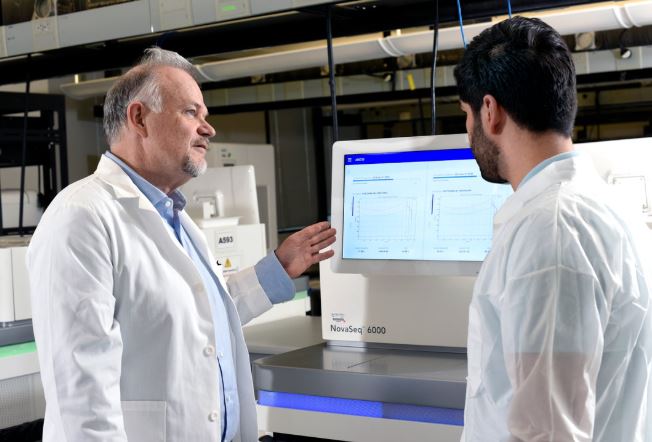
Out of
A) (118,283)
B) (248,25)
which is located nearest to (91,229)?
(118,283)

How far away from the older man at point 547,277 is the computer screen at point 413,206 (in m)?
0.84

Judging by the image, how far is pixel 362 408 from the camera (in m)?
2.24

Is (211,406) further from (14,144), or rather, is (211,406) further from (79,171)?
(79,171)

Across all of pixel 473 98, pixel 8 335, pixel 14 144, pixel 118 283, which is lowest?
pixel 8 335

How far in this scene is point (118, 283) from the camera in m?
1.83

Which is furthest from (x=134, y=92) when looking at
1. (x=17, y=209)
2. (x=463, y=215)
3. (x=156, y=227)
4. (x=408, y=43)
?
(x=17, y=209)

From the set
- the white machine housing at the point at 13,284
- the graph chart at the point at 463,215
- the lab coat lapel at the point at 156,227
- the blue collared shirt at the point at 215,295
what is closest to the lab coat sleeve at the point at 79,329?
the lab coat lapel at the point at 156,227

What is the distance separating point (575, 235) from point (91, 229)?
103cm

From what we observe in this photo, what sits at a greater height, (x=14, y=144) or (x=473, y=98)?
(x=14, y=144)

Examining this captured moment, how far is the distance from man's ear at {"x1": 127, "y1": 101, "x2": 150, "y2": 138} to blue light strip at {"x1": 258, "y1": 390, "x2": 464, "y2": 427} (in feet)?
2.78

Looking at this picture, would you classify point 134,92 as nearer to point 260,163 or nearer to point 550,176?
point 550,176

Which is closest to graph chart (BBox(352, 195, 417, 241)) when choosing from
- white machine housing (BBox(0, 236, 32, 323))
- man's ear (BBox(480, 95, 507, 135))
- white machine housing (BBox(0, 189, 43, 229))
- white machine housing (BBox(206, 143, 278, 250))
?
man's ear (BBox(480, 95, 507, 135))

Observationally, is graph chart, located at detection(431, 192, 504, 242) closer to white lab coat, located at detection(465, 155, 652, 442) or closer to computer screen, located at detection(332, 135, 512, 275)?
computer screen, located at detection(332, 135, 512, 275)

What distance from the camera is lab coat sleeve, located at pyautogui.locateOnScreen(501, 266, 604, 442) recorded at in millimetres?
1208
